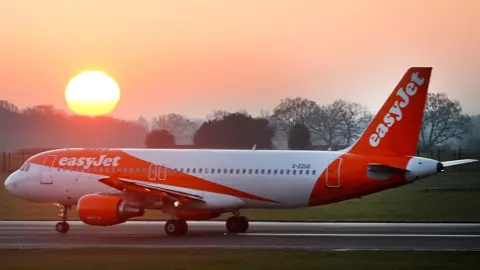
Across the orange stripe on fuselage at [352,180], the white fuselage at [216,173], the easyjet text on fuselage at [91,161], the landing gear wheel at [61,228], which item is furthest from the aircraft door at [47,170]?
the orange stripe on fuselage at [352,180]

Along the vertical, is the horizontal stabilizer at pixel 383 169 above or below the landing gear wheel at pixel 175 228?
above

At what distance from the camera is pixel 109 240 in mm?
32844

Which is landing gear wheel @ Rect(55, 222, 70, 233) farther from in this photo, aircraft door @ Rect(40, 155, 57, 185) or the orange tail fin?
the orange tail fin

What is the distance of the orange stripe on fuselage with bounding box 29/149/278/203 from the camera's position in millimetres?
36450

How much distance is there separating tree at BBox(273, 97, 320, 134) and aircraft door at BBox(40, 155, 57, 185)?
1465 inches

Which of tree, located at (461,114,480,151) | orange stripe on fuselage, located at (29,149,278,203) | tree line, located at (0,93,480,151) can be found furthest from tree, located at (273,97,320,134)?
orange stripe on fuselage, located at (29,149,278,203)

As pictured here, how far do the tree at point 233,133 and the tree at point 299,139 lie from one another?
2.28 meters

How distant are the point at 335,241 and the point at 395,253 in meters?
5.01

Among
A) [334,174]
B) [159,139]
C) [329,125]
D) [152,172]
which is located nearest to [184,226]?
[152,172]

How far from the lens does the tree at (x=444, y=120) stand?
106 metres

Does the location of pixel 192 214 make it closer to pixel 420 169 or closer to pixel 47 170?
pixel 47 170

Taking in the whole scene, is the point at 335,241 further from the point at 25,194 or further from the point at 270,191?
the point at 25,194

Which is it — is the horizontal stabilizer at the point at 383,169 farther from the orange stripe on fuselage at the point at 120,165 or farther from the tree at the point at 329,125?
the tree at the point at 329,125

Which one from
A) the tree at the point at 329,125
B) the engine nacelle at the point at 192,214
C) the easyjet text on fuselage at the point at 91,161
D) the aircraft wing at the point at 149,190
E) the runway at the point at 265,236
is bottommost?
the runway at the point at 265,236
